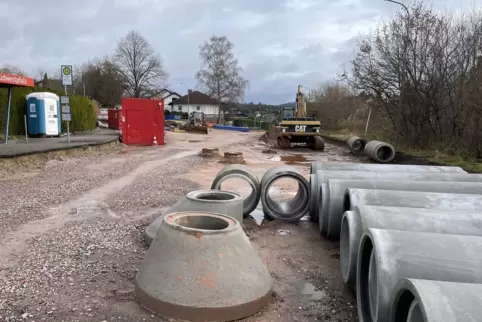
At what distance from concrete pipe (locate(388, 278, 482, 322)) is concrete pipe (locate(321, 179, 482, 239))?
152 inches

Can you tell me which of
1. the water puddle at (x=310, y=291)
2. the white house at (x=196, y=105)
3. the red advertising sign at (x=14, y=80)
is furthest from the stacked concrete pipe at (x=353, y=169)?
the white house at (x=196, y=105)

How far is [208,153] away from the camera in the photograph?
61.8 ft

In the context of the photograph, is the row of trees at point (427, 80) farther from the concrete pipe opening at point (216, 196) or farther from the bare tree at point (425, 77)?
the concrete pipe opening at point (216, 196)

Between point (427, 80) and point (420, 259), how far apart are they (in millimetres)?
17936

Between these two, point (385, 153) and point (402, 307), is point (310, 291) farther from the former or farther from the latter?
point (385, 153)

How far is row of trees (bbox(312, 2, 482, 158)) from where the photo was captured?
1596 centimetres

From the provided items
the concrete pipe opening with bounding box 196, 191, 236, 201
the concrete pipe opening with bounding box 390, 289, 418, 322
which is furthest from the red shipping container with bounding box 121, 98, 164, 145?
the concrete pipe opening with bounding box 390, 289, 418, 322

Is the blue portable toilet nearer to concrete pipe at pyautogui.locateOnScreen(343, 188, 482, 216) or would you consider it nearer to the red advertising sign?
the red advertising sign

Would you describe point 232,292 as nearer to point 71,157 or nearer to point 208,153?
point 71,157

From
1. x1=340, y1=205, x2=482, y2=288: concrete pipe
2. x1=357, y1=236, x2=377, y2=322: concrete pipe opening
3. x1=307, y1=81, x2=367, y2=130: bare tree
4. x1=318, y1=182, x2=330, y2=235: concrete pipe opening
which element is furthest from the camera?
x1=307, y1=81, x2=367, y2=130: bare tree

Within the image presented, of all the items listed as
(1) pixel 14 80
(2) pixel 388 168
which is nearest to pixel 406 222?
(2) pixel 388 168

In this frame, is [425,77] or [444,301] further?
[425,77]

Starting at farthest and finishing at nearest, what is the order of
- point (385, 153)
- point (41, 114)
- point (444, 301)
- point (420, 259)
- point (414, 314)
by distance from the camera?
point (41, 114) → point (385, 153) → point (420, 259) → point (414, 314) → point (444, 301)

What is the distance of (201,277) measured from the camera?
4.08m
